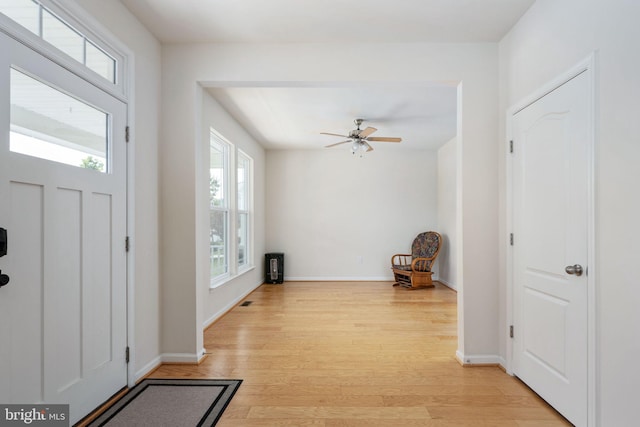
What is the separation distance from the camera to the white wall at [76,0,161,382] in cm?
254

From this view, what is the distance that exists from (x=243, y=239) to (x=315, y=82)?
11.8 feet

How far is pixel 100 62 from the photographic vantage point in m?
2.24

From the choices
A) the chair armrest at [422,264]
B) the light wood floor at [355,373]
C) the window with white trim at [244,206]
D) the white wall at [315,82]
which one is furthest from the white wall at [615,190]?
the window with white trim at [244,206]

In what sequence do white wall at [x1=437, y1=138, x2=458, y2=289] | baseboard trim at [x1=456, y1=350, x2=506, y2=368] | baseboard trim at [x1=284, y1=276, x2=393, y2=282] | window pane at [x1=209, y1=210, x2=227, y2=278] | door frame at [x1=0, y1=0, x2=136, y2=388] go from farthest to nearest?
baseboard trim at [x1=284, y1=276, x2=393, y2=282] → white wall at [x1=437, y1=138, x2=458, y2=289] → window pane at [x1=209, y1=210, x2=227, y2=278] → baseboard trim at [x1=456, y1=350, x2=506, y2=368] → door frame at [x1=0, y1=0, x2=136, y2=388]

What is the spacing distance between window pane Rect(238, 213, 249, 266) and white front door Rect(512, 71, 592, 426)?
421 cm

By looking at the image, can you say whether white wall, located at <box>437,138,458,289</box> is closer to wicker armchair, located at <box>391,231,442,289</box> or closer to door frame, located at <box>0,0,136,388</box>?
wicker armchair, located at <box>391,231,442,289</box>

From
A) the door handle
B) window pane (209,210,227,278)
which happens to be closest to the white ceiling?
window pane (209,210,227,278)

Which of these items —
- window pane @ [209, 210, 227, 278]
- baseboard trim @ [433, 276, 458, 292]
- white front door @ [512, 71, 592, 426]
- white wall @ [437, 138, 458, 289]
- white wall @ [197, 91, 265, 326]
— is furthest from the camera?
white wall @ [437, 138, 458, 289]

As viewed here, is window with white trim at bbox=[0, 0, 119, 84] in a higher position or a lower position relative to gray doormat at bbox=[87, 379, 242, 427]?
higher

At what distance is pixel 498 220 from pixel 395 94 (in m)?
1.91

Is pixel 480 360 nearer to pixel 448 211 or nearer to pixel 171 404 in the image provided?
pixel 171 404

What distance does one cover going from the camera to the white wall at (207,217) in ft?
12.8

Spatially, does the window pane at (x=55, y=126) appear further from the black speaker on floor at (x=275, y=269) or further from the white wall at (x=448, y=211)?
the white wall at (x=448, y=211)

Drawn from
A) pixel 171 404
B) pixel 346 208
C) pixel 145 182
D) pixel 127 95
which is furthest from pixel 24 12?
pixel 346 208
